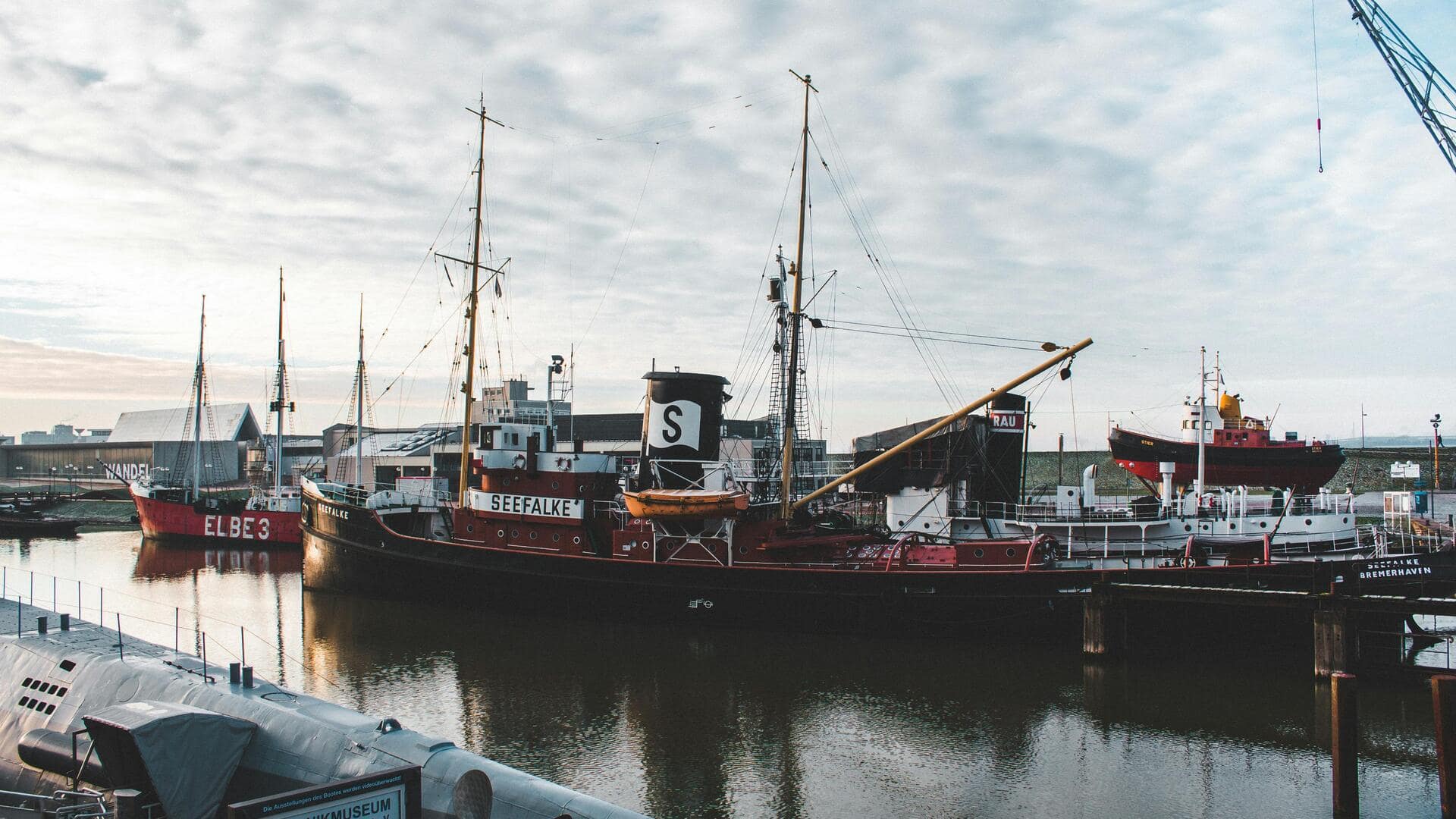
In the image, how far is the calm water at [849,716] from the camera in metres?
13.1

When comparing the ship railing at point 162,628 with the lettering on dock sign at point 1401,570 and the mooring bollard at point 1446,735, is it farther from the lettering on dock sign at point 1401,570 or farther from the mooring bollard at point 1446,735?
the lettering on dock sign at point 1401,570

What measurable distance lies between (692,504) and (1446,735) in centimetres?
1511

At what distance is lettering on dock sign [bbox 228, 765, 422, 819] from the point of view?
739 cm

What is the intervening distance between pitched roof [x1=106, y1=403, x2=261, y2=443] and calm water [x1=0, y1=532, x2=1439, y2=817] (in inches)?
2220

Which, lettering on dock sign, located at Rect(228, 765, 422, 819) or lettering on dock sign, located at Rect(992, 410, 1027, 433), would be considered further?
lettering on dock sign, located at Rect(992, 410, 1027, 433)

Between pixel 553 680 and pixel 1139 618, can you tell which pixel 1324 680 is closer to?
pixel 1139 618

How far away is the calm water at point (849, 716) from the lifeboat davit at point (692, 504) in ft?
10.7

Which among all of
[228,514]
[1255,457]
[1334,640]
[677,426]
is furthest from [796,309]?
[228,514]

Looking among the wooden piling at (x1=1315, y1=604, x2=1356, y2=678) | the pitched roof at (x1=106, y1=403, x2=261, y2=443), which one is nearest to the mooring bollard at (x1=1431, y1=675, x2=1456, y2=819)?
the wooden piling at (x1=1315, y1=604, x2=1356, y2=678)

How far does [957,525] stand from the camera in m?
26.7

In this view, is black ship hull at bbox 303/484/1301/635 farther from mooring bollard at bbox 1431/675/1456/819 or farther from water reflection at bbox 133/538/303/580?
water reflection at bbox 133/538/303/580

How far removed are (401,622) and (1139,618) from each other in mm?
19646

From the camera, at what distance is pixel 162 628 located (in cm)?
2475

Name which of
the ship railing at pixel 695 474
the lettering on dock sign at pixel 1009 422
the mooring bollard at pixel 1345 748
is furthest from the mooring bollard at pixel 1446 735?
the lettering on dock sign at pixel 1009 422
